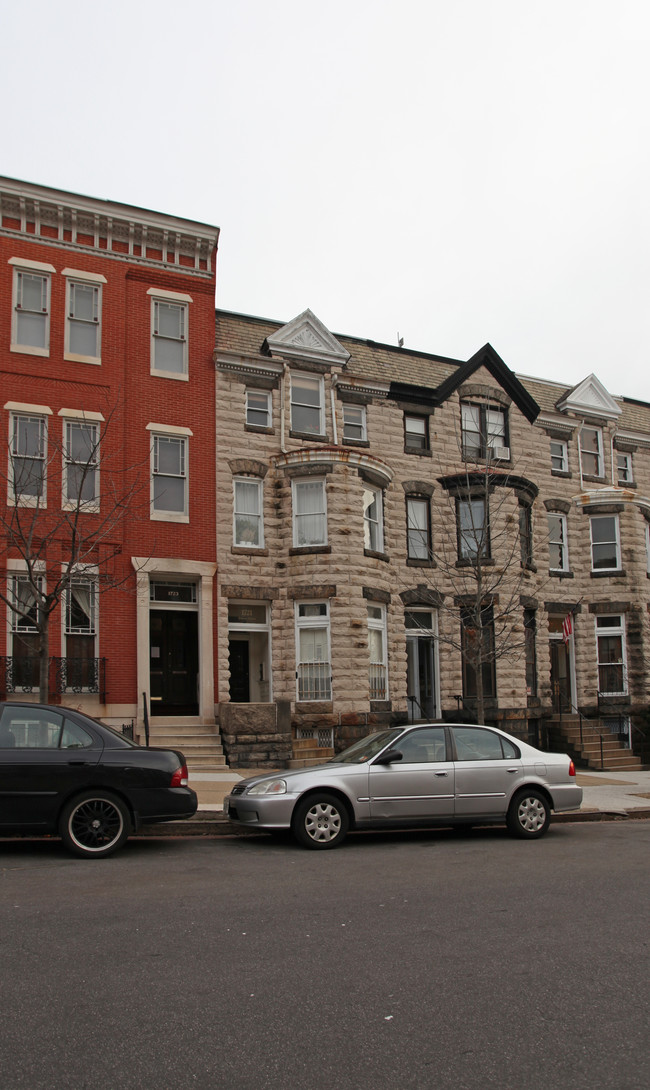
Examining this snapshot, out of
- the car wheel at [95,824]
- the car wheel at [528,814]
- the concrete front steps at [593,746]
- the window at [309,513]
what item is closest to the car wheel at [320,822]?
A: the car wheel at [95,824]

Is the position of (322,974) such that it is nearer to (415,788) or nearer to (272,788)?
(272,788)

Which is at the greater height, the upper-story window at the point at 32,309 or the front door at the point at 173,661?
the upper-story window at the point at 32,309

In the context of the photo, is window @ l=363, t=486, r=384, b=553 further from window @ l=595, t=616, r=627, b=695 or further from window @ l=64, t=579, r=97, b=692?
window @ l=595, t=616, r=627, b=695

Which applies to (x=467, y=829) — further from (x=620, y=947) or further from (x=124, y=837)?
(x=620, y=947)

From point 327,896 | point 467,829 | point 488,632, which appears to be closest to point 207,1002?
point 327,896

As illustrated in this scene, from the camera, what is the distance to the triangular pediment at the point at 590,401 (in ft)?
88.0

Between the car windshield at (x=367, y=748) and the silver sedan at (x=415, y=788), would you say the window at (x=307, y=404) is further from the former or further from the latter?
the silver sedan at (x=415, y=788)

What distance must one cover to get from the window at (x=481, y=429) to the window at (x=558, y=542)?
8.04 ft

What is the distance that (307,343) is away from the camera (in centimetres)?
2278

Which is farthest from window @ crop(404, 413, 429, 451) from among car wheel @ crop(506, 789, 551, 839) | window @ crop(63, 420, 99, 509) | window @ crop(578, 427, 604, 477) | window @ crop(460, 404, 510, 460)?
car wheel @ crop(506, 789, 551, 839)

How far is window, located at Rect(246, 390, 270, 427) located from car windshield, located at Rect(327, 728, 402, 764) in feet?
38.6

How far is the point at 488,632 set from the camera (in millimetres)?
23125

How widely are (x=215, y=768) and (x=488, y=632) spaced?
8549 millimetres

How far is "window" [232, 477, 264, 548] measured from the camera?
21328mm
